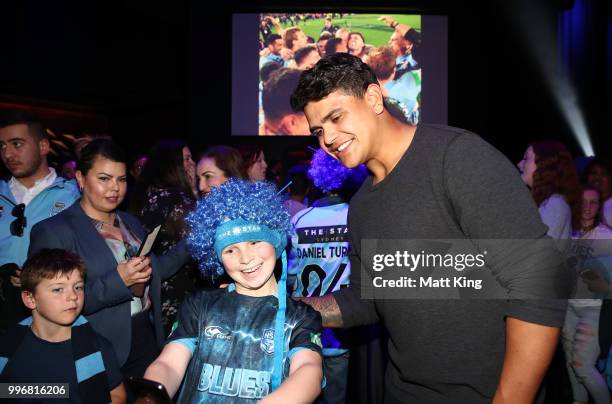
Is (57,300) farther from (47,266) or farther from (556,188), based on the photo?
(556,188)

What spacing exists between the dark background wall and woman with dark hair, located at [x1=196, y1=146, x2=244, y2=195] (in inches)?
239

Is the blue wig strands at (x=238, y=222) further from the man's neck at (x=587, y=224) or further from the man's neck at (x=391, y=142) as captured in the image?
the man's neck at (x=587, y=224)

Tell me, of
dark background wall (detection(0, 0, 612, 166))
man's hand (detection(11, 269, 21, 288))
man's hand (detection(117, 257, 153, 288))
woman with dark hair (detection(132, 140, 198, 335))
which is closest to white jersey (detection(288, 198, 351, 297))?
woman with dark hair (detection(132, 140, 198, 335))

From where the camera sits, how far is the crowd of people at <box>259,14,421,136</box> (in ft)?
33.6

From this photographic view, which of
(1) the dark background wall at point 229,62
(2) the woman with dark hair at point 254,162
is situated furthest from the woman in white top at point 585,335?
(1) the dark background wall at point 229,62

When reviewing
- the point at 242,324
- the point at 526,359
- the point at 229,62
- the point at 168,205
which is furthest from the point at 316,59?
the point at 526,359

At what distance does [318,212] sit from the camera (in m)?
4.00

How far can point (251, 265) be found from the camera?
6.87 feet

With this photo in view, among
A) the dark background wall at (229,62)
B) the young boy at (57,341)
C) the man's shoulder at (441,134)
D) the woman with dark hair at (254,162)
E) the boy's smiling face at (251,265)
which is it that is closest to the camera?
the man's shoulder at (441,134)

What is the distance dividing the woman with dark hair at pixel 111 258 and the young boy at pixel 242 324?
92 cm

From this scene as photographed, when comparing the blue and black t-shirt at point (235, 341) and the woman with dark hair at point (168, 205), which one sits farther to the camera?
the woman with dark hair at point (168, 205)

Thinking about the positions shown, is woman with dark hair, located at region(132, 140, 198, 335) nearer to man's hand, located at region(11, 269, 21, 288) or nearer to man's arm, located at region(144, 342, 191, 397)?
man's hand, located at region(11, 269, 21, 288)

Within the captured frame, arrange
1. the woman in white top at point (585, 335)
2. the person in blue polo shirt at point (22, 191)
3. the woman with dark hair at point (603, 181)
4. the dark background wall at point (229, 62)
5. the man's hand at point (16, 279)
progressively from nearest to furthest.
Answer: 1. the man's hand at point (16, 279)
2. the person in blue polo shirt at point (22, 191)
3. the woman in white top at point (585, 335)
4. the woman with dark hair at point (603, 181)
5. the dark background wall at point (229, 62)

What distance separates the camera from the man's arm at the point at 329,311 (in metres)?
2.16
